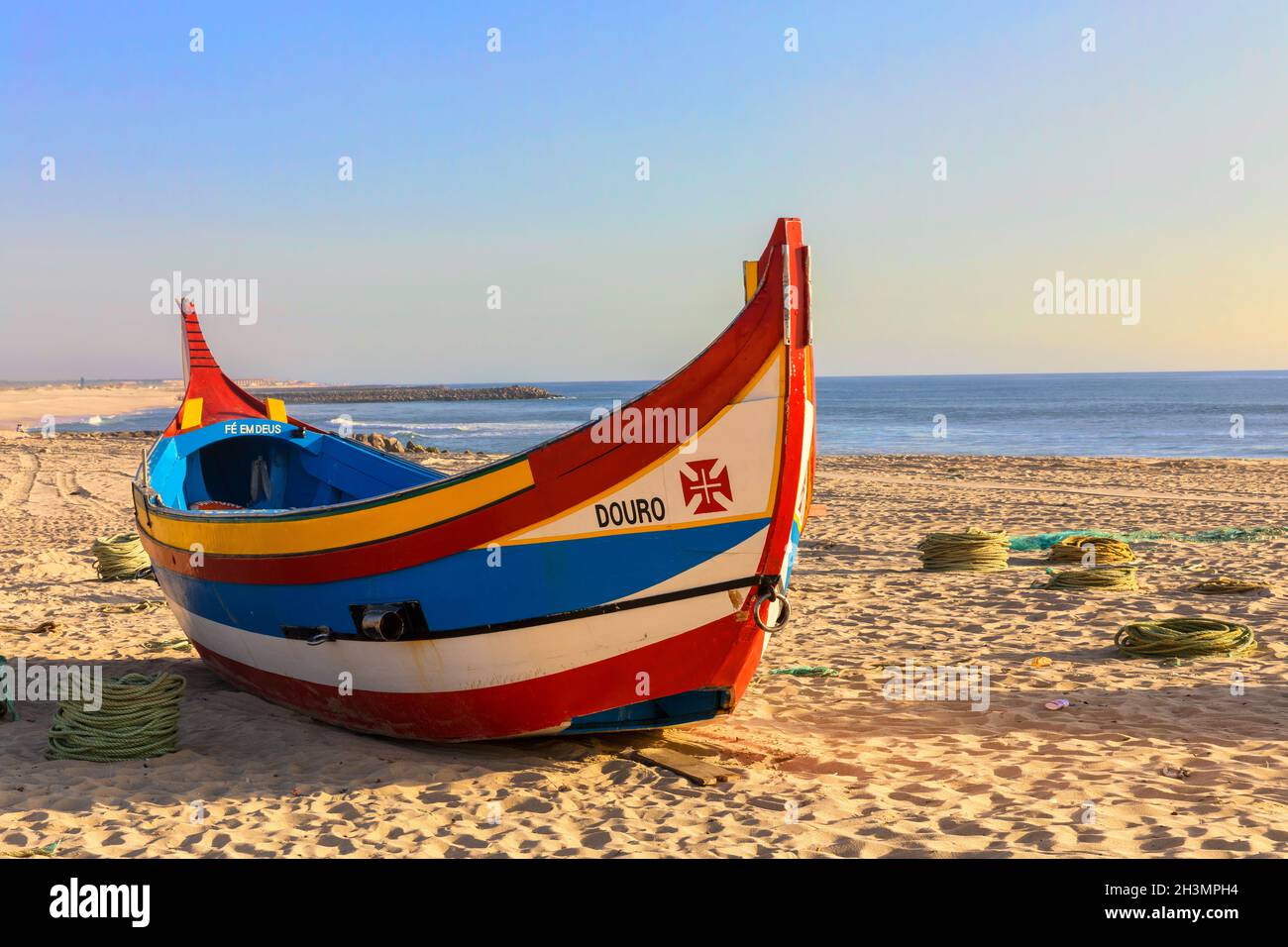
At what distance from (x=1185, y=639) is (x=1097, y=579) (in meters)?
2.72

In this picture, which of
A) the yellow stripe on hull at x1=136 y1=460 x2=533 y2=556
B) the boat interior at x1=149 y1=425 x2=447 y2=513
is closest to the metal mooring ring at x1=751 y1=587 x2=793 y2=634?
the yellow stripe on hull at x1=136 y1=460 x2=533 y2=556

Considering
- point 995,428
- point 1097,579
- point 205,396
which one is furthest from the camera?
point 995,428

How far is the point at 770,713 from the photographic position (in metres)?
7.24

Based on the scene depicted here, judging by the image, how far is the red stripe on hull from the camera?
19.6ft

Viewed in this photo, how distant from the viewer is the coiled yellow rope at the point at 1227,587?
10.3 meters

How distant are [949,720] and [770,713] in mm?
1176

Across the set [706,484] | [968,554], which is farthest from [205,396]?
[968,554]

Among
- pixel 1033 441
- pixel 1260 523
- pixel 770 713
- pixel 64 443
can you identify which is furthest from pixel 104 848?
pixel 1033 441

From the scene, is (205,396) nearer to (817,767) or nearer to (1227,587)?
(817,767)

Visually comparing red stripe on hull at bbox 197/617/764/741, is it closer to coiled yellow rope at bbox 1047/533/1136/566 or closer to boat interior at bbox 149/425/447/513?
boat interior at bbox 149/425/447/513

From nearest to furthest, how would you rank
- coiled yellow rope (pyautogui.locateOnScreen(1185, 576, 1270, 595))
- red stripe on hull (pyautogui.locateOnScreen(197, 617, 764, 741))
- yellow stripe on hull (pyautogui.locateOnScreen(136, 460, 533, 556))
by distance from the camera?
1. yellow stripe on hull (pyautogui.locateOnScreen(136, 460, 533, 556))
2. red stripe on hull (pyautogui.locateOnScreen(197, 617, 764, 741))
3. coiled yellow rope (pyautogui.locateOnScreen(1185, 576, 1270, 595))

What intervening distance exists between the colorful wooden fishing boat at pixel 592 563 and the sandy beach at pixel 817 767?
456 mm

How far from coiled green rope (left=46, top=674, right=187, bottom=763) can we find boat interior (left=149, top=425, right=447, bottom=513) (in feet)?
10.4

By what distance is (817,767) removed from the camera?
603cm
